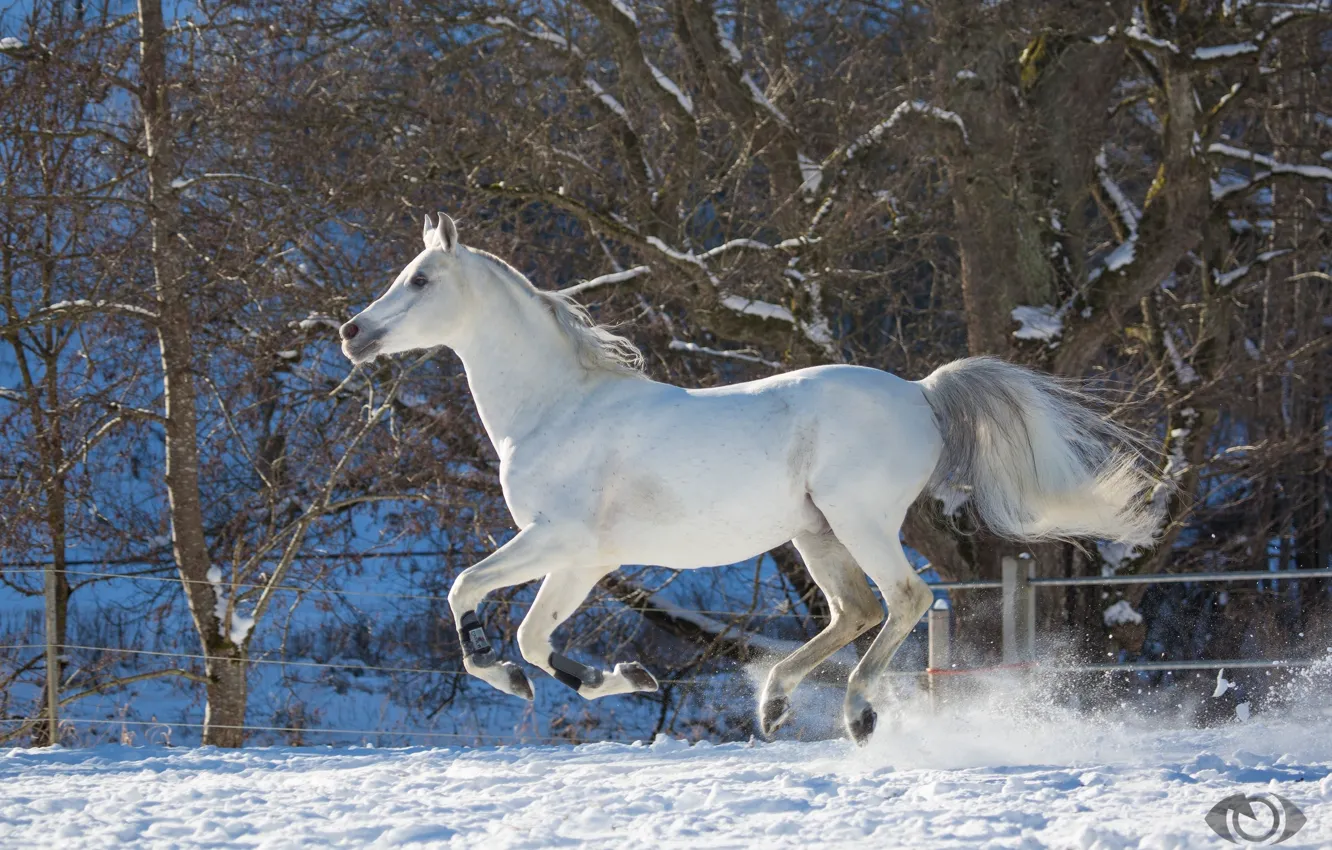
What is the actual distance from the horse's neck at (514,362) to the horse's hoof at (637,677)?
0.92 metres

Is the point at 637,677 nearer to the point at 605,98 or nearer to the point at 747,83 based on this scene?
the point at 747,83

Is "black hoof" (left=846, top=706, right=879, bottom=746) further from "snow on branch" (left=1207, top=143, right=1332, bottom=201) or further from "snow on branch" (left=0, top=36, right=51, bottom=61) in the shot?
"snow on branch" (left=1207, top=143, right=1332, bottom=201)

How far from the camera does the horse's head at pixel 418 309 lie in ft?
16.0

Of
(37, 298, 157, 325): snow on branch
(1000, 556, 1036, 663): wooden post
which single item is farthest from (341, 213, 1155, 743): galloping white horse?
(37, 298, 157, 325): snow on branch

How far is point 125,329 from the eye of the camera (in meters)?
10.3

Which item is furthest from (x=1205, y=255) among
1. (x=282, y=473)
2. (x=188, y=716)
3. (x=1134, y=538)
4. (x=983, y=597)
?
(x=188, y=716)

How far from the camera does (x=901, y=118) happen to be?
10070mm

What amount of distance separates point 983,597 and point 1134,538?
489 cm

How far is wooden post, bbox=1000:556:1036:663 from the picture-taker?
762 centimetres

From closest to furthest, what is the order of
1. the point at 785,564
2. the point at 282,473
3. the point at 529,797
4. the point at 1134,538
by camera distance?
the point at 529,797 → the point at 1134,538 → the point at 282,473 → the point at 785,564

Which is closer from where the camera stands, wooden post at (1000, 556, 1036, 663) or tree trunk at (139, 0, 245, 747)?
wooden post at (1000, 556, 1036, 663)

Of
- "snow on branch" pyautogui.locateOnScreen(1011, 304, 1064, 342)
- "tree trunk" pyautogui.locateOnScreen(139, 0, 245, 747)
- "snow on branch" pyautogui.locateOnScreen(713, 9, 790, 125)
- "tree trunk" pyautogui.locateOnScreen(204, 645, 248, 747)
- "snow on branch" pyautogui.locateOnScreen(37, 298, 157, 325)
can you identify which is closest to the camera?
"snow on branch" pyautogui.locateOnScreen(37, 298, 157, 325)

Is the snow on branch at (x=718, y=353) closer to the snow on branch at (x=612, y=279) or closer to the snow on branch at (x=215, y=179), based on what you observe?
the snow on branch at (x=612, y=279)

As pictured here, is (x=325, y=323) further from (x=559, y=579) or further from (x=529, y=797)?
(x=529, y=797)
